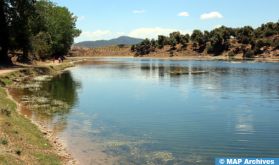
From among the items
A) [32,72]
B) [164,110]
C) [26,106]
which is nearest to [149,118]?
[164,110]

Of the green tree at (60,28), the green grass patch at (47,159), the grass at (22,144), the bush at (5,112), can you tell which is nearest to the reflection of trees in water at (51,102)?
the bush at (5,112)

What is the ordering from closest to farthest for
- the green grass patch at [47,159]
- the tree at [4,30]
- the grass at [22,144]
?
the grass at [22,144] < the green grass patch at [47,159] < the tree at [4,30]

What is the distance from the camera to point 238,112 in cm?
3881

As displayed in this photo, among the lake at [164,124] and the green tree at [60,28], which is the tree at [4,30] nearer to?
the lake at [164,124]

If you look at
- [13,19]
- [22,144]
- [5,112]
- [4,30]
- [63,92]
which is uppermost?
[13,19]

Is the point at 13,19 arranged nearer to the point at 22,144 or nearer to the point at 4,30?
the point at 4,30

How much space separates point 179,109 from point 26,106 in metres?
14.0

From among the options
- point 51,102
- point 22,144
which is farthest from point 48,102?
point 22,144

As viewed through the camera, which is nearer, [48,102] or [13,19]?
[48,102]

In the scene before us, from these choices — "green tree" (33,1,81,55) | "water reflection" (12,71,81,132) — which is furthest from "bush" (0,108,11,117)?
"green tree" (33,1,81,55)

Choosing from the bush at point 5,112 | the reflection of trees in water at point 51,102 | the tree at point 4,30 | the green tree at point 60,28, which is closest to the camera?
the bush at point 5,112

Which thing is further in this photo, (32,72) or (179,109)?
(32,72)

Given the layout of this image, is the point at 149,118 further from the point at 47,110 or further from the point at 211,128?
the point at 47,110

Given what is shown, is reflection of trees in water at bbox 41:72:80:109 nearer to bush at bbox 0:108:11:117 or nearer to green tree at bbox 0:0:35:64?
bush at bbox 0:108:11:117
